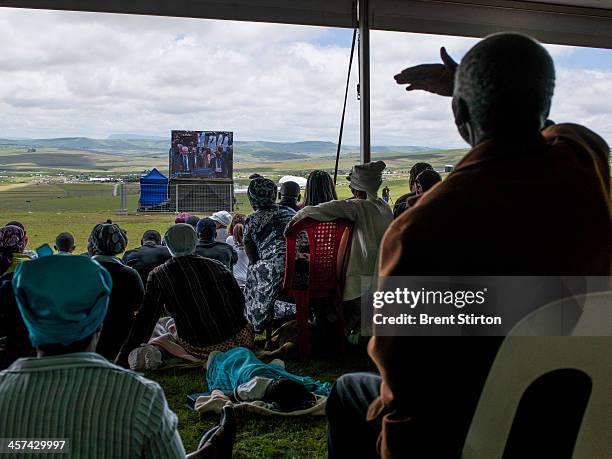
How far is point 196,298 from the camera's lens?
337 centimetres

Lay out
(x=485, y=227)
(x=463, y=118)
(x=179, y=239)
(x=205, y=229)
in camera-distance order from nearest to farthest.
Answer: (x=485, y=227) → (x=463, y=118) → (x=179, y=239) → (x=205, y=229)

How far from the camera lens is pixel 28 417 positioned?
1191 millimetres

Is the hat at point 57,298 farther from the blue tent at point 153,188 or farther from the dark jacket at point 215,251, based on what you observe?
the blue tent at point 153,188

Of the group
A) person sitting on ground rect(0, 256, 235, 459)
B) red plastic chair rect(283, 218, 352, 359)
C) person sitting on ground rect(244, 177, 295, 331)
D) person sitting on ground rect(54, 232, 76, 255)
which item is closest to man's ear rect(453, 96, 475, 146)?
person sitting on ground rect(0, 256, 235, 459)

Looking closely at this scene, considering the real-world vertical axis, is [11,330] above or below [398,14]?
below

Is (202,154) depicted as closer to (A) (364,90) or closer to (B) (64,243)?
(A) (364,90)

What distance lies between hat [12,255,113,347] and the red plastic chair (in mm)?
2436

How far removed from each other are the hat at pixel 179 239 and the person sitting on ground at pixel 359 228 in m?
0.62

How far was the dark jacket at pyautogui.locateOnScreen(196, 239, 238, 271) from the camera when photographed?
400 centimetres

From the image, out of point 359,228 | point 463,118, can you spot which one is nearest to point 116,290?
point 359,228

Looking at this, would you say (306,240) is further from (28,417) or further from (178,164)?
(178,164)

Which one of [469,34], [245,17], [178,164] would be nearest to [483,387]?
[245,17]

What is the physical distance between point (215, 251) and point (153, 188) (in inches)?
129

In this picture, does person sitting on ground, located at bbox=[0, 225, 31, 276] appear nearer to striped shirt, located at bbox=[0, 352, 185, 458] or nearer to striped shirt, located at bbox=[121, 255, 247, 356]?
striped shirt, located at bbox=[121, 255, 247, 356]
